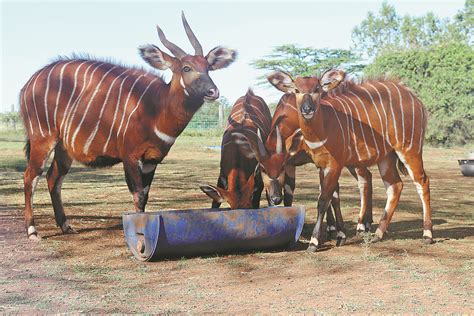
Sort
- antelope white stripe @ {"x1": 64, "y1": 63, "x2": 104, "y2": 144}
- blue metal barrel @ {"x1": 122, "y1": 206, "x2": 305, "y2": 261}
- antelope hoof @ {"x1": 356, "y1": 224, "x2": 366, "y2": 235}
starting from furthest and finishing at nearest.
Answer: antelope hoof @ {"x1": 356, "y1": 224, "x2": 366, "y2": 235}
antelope white stripe @ {"x1": 64, "y1": 63, "x2": 104, "y2": 144}
blue metal barrel @ {"x1": 122, "y1": 206, "x2": 305, "y2": 261}

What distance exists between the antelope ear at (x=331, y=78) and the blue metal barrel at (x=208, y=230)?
4.31 feet

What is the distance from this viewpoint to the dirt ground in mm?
5176

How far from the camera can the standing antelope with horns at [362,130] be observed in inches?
290

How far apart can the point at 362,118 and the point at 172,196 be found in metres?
4.96

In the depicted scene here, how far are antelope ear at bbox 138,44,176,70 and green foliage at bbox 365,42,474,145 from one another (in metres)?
23.7

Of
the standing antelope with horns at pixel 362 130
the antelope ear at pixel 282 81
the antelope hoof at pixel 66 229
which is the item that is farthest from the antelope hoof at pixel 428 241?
the antelope hoof at pixel 66 229

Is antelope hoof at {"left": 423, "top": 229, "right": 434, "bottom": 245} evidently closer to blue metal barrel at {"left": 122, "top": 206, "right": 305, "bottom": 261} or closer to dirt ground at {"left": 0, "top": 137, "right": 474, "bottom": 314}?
dirt ground at {"left": 0, "top": 137, "right": 474, "bottom": 314}

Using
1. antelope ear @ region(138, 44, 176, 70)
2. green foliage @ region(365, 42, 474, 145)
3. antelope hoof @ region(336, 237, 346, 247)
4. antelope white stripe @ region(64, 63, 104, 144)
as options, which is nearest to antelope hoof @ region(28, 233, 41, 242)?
antelope white stripe @ region(64, 63, 104, 144)

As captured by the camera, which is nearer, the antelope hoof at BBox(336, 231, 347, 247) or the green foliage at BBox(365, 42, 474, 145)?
the antelope hoof at BBox(336, 231, 347, 247)

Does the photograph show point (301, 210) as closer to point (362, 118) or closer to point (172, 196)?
point (362, 118)

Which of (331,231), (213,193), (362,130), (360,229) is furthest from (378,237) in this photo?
(213,193)

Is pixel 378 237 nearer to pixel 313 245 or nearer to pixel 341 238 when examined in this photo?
pixel 341 238

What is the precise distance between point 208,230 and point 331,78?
2096 millimetres

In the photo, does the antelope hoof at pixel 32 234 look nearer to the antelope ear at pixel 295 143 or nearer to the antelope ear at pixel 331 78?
the antelope ear at pixel 295 143
